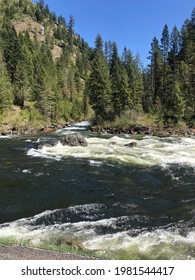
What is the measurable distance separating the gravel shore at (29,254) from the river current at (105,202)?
7.47 feet

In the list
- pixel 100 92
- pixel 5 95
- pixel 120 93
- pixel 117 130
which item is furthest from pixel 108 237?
pixel 5 95

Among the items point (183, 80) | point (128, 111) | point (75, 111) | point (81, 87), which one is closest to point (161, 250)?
point (128, 111)

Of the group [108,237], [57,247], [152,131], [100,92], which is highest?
[100,92]

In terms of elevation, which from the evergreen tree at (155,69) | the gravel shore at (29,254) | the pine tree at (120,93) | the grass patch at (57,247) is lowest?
the grass patch at (57,247)

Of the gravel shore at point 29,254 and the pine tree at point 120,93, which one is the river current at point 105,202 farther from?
the pine tree at point 120,93

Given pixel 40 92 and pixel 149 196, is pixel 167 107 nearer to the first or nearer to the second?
pixel 40 92

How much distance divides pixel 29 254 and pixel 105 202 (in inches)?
340

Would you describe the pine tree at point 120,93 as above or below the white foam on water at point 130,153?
above

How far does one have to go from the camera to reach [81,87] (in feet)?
385

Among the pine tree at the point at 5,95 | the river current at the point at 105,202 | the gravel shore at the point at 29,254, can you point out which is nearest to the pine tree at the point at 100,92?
the pine tree at the point at 5,95

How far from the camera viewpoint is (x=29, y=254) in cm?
895

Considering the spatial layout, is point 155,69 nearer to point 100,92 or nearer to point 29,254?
point 100,92

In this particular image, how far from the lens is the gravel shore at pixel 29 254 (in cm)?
862

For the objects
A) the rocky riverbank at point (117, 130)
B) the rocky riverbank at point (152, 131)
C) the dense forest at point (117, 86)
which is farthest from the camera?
the dense forest at point (117, 86)
